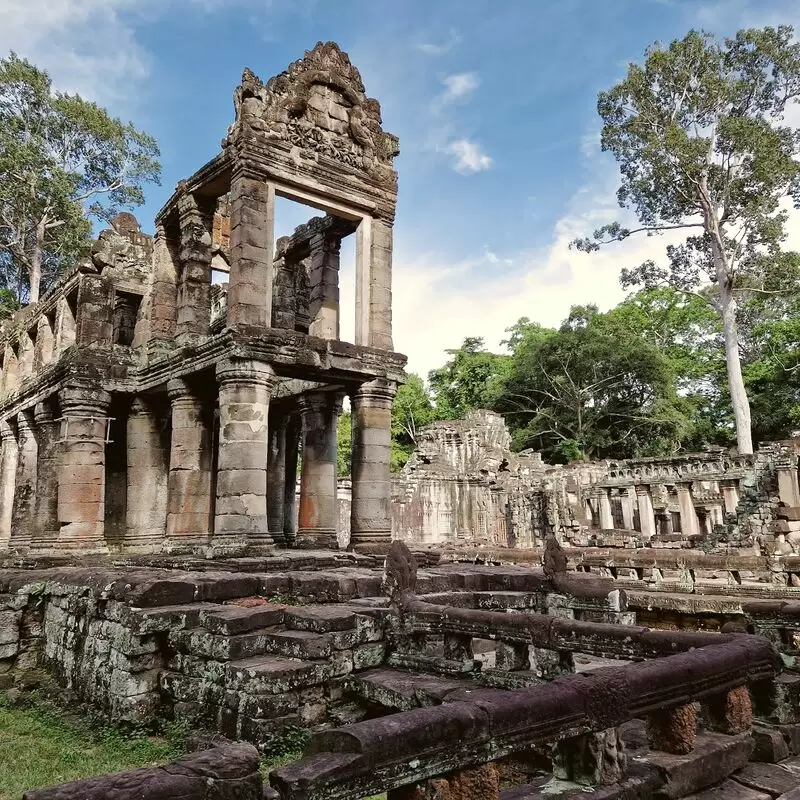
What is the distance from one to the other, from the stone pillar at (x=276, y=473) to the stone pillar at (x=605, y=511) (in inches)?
675

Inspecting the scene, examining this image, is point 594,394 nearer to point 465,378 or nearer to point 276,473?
point 465,378

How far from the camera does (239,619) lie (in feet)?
19.0

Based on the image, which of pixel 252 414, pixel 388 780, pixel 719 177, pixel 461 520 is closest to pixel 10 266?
pixel 461 520

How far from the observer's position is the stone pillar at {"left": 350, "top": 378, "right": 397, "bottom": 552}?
11352mm

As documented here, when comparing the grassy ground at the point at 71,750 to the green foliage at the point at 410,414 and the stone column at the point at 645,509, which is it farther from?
the green foliage at the point at 410,414

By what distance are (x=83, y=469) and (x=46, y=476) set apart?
8.13 feet

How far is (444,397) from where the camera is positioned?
52781mm

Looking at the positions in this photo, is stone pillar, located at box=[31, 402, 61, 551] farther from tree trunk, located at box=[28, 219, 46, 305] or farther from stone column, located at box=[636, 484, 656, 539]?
stone column, located at box=[636, 484, 656, 539]

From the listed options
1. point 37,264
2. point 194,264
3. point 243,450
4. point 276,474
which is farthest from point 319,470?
point 37,264

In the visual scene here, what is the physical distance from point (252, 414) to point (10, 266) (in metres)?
26.1

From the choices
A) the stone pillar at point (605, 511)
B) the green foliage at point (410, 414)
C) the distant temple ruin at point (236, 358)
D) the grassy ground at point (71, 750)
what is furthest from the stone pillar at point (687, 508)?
the green foliage at point (410, 414)

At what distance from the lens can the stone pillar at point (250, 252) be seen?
10273mm

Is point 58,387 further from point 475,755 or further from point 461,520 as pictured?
point 461,520

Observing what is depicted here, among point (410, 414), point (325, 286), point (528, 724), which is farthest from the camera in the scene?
point (410, 414)
